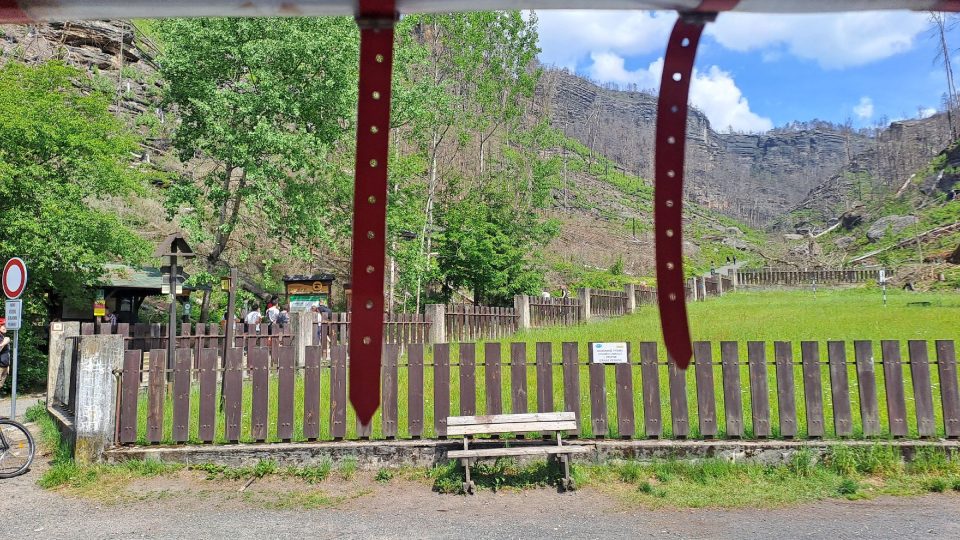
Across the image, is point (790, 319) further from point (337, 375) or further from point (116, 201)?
point (116, 201)

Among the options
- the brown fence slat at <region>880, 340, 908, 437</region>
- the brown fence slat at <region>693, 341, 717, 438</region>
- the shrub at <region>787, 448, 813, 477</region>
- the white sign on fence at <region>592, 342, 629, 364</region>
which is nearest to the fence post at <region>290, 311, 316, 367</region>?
the white sign on fence at <region>592, 342, 629, 364</region>

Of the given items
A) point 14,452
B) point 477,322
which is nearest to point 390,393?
point 14,452

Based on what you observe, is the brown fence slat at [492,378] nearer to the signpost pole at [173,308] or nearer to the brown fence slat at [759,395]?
the brown fence slat at [759,395]

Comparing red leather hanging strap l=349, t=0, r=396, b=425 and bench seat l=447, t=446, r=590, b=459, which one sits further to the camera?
bench seat l=447, t=446, r=590, b=459

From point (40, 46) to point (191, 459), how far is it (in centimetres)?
3328

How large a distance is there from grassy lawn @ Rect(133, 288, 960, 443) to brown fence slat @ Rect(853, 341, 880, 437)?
0.61 ft

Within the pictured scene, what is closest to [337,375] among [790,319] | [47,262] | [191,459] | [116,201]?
[191,459]

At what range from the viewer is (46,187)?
1420 centimetres

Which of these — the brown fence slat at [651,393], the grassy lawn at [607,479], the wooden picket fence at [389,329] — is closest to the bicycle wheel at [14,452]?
the grassy lawn at [607,479]

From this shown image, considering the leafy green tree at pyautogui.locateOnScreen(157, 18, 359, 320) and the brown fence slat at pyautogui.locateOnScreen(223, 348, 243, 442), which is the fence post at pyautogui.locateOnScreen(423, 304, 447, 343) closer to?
the leafy green tree at pyautogui.locateOnScreen(157, 18, 359, 320)

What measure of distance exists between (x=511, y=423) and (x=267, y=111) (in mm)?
11997

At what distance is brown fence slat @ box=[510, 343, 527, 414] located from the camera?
21.9 feet

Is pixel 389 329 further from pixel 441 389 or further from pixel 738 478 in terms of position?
pixel 738 478

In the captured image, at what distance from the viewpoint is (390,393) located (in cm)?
668
